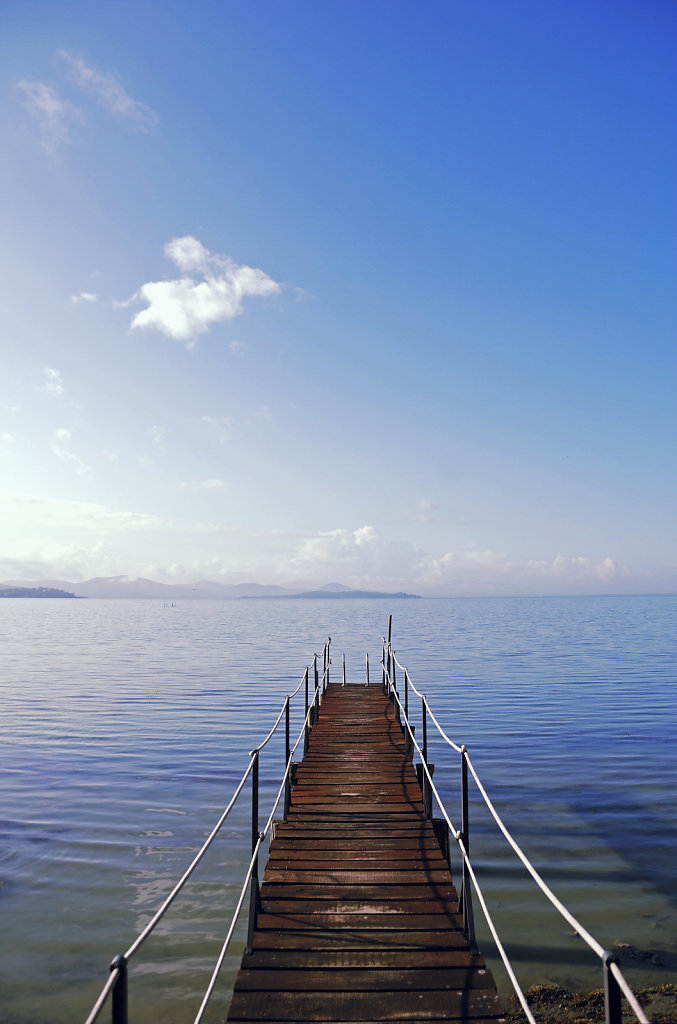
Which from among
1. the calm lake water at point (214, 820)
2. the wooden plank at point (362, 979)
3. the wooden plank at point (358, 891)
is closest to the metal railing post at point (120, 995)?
the wooden plank at point (362, 979)

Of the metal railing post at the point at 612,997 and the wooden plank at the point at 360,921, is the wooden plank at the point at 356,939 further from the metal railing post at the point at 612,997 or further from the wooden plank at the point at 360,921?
the metal railing post at the point at 612,997

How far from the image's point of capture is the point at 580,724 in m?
18.0

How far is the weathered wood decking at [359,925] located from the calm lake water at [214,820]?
138cm

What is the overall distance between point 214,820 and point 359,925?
6231 mm

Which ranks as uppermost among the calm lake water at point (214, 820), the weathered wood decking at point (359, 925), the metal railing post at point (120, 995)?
the metal railing post at point (120, 995)

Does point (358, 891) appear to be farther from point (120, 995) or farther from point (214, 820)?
point (214, 820)

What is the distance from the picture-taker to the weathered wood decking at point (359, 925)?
4.42 metres

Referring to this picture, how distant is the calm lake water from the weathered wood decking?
138 cm

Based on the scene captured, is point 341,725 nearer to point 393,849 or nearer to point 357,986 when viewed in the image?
point 393,849

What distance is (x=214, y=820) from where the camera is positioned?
35.9 ft

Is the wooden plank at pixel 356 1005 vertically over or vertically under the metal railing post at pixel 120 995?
under

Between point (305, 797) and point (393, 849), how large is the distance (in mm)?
2195

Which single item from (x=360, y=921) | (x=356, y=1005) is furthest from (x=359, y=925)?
(x=356, y=1005)

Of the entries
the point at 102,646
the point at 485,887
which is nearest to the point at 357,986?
the point at 485,887
